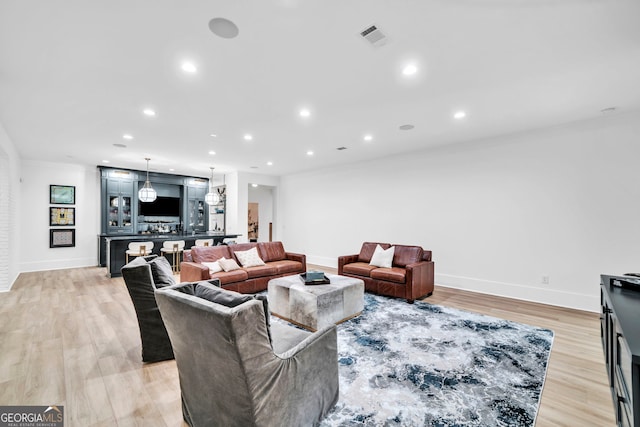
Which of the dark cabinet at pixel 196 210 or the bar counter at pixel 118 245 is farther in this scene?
the dark cabinet at pixel 196 210

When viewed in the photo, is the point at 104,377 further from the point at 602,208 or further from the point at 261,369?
the point at 602,208

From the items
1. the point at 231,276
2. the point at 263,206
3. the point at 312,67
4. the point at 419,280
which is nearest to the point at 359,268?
the point at 419,280

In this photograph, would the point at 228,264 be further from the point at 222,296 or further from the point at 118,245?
the point at 118,245

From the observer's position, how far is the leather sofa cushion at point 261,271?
15.4ft

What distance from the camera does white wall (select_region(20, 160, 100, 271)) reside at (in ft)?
22.1

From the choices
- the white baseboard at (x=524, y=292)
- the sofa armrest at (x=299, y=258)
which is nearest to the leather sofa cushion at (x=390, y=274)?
the white baseboard at (x=524, y=292)

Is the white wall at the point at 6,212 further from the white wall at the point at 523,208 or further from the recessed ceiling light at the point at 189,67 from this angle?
the white wall at the point at 523,208

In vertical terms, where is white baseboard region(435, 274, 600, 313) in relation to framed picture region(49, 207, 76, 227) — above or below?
below

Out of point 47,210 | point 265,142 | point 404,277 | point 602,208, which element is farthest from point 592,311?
point 47,210

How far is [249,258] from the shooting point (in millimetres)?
5031

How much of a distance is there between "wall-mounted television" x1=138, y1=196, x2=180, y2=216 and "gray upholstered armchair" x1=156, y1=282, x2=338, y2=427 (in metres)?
8.02

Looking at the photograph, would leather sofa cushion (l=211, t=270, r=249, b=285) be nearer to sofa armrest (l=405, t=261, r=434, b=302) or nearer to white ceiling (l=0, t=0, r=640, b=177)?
white ceiling (l=0, t=0, r=640, b=177)

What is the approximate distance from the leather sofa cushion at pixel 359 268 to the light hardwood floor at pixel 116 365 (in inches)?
45.5

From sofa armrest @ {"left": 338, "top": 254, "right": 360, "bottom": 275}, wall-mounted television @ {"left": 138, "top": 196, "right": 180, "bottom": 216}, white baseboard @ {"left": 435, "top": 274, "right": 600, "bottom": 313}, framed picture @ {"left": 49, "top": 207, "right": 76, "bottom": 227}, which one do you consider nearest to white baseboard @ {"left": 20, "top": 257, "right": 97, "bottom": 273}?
framed picture @ {"left": 49, "top": 207, "right": 76, "bottom": 227}
